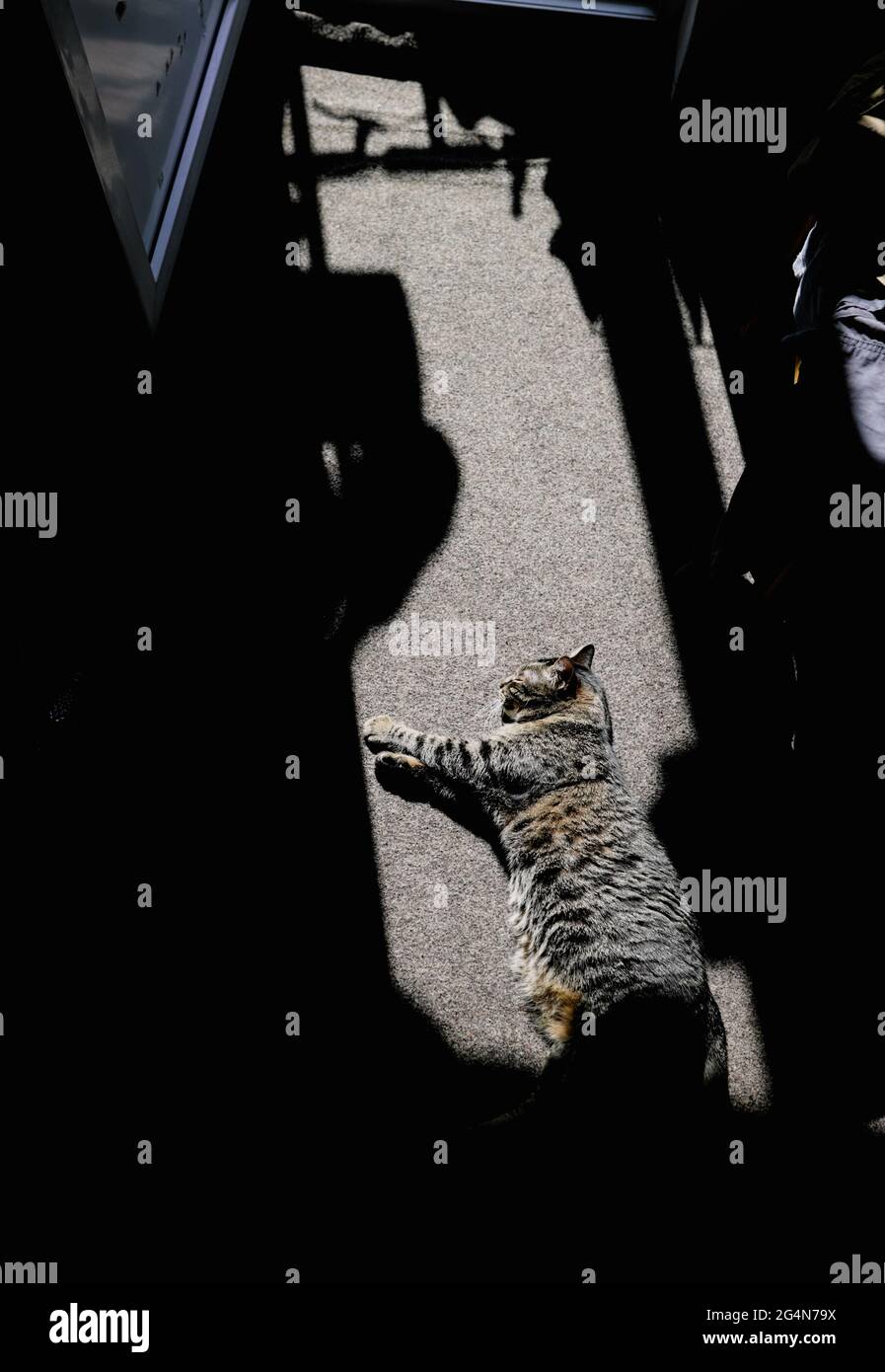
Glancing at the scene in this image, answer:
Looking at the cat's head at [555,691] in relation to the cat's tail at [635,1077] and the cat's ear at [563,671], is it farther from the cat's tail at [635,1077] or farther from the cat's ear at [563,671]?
the cat's tail at [635,1077]

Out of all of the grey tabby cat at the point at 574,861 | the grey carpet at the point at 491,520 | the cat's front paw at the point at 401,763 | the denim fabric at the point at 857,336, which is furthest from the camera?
the cat's front paw at the point at 401,763

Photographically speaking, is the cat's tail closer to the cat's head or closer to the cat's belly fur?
the cat's belly fur

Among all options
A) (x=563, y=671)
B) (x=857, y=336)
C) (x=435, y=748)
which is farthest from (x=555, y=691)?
(x=857, y=336)

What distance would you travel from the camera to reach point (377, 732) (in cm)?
225

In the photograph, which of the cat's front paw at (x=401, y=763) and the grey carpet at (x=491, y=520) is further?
the cat's front paw at (x=401, y=763)

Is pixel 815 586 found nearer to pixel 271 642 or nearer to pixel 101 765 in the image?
pixel 271 642

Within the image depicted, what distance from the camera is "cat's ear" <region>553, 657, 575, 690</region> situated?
2.20 meters

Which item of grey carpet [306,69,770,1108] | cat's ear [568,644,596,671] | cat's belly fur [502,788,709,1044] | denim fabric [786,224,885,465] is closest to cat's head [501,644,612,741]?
cat's ear [568,644,596,671]

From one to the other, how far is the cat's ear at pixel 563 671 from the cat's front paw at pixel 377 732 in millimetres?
421

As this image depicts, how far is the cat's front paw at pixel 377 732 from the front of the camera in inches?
88.4

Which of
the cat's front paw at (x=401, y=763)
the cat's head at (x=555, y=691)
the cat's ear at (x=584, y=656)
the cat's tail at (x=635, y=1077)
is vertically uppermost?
the cat's ear at (x=584, y=656)

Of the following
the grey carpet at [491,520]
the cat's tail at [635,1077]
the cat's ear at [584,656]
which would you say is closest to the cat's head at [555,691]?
the cat's ear at [584,656]
